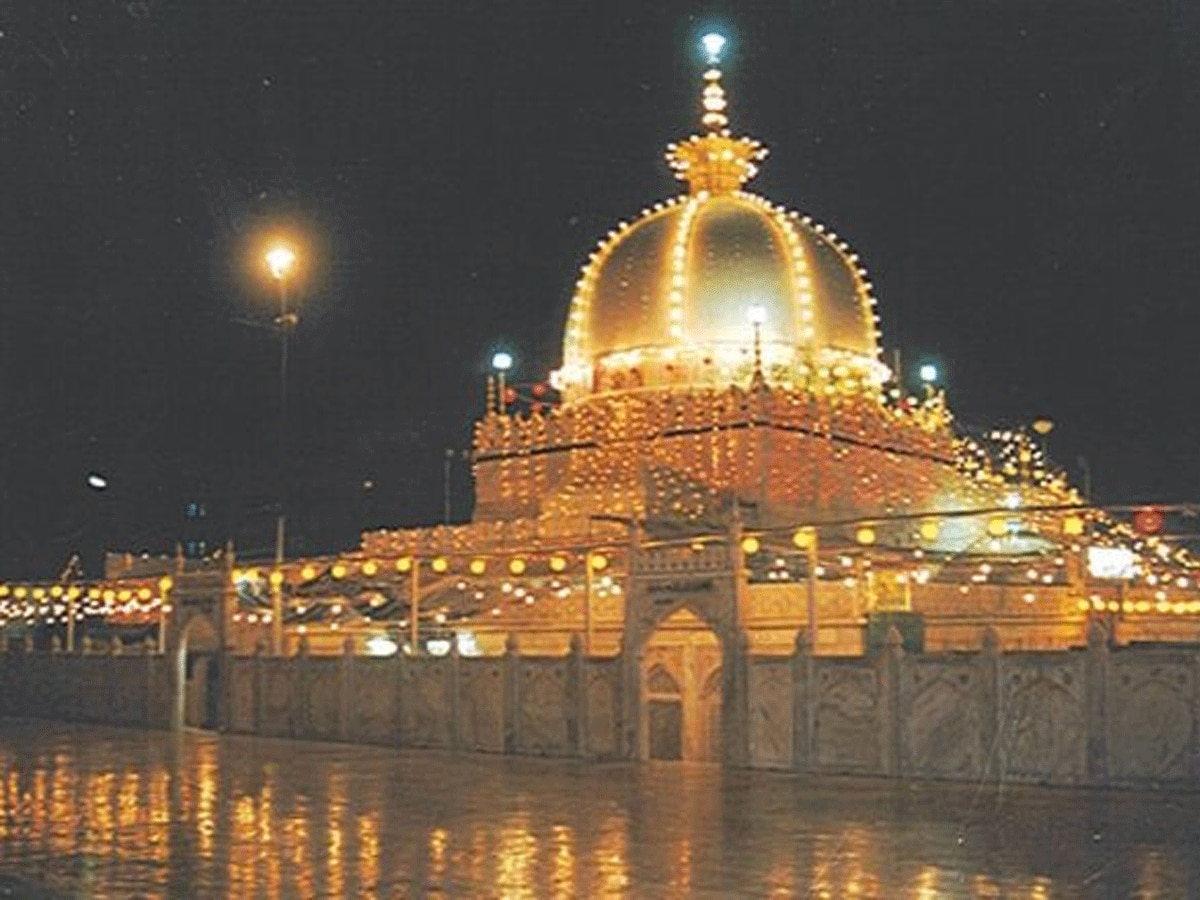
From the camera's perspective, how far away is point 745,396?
39.0 metres

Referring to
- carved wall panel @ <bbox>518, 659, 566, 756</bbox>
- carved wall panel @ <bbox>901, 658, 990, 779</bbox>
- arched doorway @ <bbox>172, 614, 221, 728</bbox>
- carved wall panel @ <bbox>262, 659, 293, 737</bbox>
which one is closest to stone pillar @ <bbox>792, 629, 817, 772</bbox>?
carved wall panel @ <bbox>901, 658, 990, 779</bbox>

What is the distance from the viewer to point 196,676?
3625 centimetres

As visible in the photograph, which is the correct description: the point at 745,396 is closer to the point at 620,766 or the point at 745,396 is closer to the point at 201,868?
the point at 620,766

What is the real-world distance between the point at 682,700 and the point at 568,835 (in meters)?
10.3

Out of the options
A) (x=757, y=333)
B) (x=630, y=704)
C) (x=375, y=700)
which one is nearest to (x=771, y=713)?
(x=630, y=704)

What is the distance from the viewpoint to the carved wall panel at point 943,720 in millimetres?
21797

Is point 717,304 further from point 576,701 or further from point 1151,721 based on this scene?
point 1151,721

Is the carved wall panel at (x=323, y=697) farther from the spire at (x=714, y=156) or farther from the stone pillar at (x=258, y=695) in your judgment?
the spire at (x=714, y=156)

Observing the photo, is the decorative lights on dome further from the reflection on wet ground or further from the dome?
the reflection on wet ground

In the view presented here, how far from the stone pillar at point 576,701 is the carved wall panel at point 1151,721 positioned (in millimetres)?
8682

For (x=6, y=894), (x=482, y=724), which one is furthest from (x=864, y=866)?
(x=482, y=724)

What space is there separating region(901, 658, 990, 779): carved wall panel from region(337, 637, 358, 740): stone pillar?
11.7 metres

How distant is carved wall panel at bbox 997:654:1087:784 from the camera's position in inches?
827

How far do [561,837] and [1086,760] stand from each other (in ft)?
25.4
